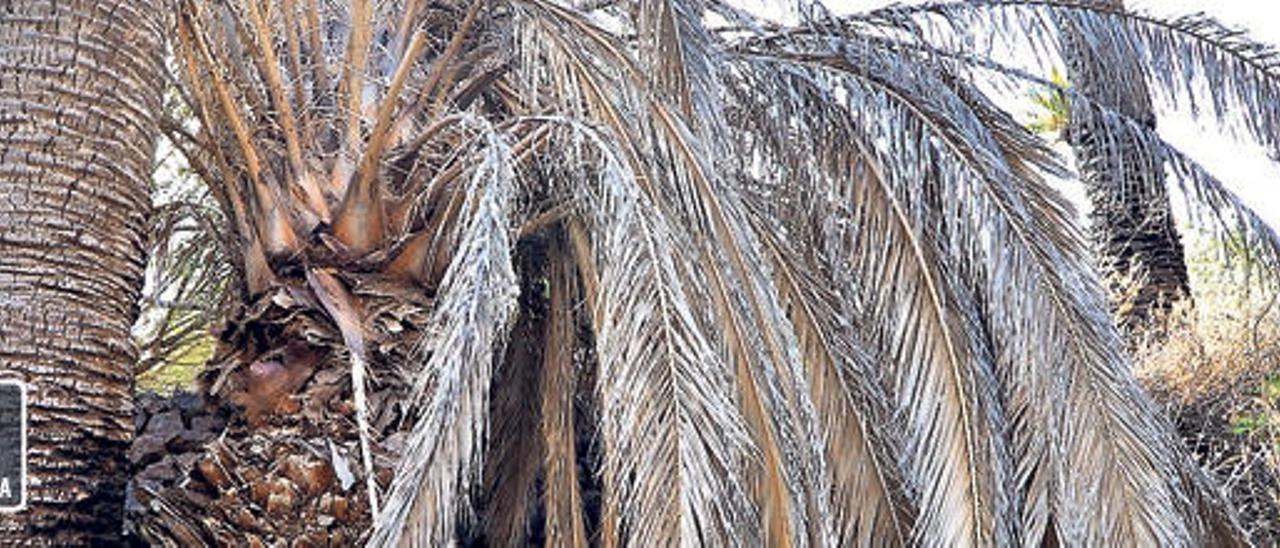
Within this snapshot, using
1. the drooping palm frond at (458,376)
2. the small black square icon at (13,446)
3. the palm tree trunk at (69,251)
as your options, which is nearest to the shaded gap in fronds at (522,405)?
the drooping palm frond at (458,376)

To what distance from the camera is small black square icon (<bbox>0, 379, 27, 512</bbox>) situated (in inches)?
133

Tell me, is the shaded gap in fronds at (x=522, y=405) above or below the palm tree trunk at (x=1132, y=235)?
below

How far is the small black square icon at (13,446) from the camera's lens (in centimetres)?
338

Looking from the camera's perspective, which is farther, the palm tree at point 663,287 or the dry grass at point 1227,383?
the dry grass at point 1227,383

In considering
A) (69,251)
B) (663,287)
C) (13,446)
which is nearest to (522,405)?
(663,287)

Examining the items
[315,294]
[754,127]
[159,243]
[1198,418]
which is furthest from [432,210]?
[1198,418]

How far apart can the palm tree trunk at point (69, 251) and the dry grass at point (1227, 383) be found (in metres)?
5.14

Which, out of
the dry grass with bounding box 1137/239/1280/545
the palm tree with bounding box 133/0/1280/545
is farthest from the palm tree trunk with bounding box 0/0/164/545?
the dry grass with bounding box 1137/239/1280/545

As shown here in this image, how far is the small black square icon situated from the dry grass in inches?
211

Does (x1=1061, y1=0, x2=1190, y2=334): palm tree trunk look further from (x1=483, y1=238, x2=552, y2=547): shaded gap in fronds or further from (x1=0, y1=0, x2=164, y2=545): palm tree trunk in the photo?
(x1=0, y1=0, x2=164, y2=545): palm tree trunk

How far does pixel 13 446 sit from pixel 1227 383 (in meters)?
6.20

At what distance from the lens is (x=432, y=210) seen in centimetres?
488

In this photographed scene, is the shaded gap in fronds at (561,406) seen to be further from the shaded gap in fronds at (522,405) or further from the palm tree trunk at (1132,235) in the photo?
the palm tree trunk at (1132,235)

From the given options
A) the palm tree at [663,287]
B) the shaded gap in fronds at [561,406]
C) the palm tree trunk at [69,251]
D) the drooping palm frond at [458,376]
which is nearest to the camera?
the drooping palm frond at [458,376]
